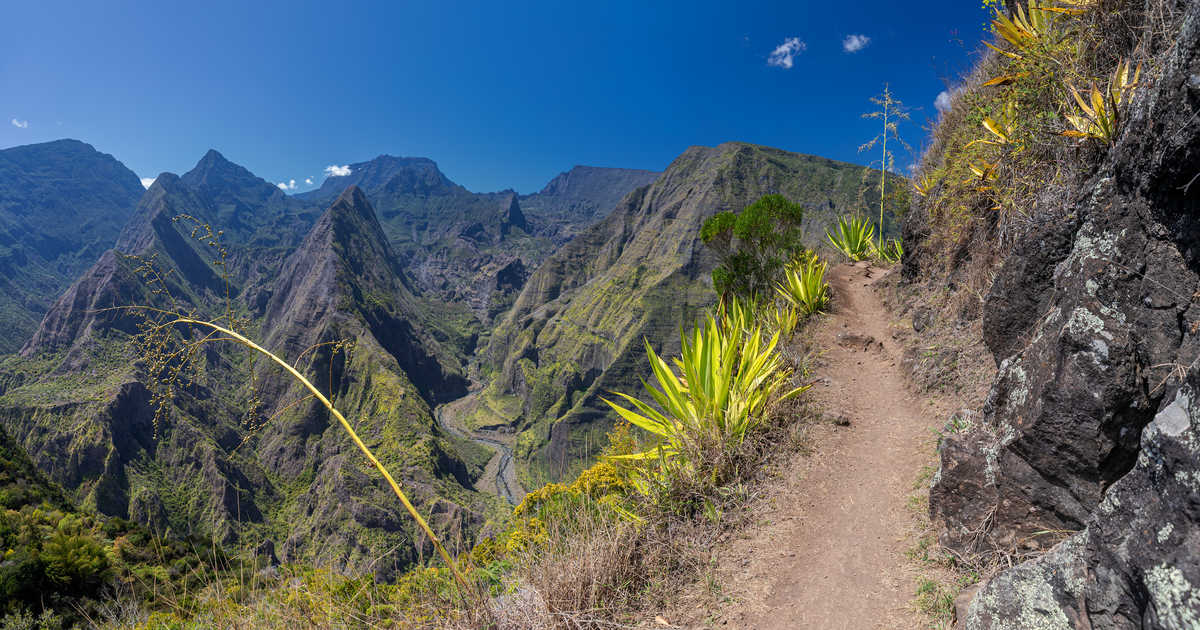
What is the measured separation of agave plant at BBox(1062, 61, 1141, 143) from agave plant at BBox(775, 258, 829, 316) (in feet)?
15.8

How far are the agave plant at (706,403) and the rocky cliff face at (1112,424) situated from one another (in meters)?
1.61

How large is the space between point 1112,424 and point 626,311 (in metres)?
146

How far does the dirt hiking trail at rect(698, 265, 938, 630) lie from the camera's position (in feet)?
8.84

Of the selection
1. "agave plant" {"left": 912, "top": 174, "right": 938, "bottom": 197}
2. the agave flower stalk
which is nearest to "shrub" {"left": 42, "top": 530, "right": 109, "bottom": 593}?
the agave flower stalk

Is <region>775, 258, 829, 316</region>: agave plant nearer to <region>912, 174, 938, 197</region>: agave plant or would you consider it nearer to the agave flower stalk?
<region>912, 174, 938, 197</region>: agave plant

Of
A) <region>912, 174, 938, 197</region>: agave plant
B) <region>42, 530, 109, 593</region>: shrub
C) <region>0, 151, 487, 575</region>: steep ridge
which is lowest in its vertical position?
<region>0, 151, 487, 575</region>: steep ridge

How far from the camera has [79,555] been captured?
1620 centimetres

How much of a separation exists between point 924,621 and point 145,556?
3100 cm

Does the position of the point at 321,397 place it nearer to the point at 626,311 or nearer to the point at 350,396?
the point at 626,311

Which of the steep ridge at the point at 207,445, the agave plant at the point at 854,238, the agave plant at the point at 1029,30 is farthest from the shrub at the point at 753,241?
the steep ridge at the point at 207,445

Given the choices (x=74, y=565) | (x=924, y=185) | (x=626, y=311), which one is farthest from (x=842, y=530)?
(x=626, y=311)

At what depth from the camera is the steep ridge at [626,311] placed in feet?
416

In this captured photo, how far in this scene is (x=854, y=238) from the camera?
1271 cm

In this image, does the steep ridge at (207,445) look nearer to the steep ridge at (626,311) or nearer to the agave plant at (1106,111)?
the steep ridge at (626,311)
